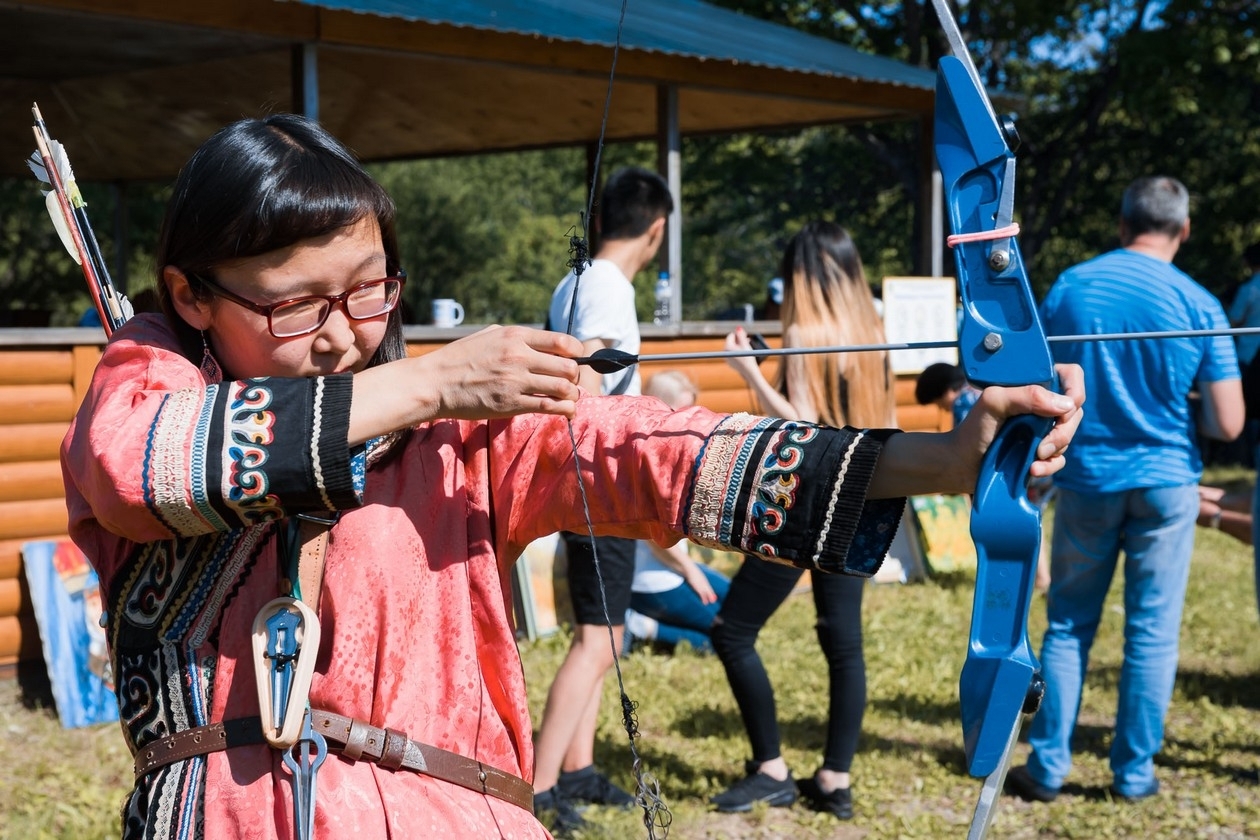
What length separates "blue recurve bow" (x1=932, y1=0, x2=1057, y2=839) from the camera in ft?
4.90

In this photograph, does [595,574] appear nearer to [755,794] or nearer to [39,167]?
[755,794]

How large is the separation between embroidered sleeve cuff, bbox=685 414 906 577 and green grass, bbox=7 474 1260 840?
257cm

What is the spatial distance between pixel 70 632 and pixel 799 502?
175 inches

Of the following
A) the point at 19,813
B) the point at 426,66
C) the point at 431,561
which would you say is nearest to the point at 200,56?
the point at 426,66

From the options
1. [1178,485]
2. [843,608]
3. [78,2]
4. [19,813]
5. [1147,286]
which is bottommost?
[19,813]

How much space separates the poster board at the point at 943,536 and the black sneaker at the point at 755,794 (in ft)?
11.4

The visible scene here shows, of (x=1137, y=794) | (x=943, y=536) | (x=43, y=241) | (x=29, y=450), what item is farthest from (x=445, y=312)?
(x=43, y=241)

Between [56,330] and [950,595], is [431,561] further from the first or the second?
[950,595]

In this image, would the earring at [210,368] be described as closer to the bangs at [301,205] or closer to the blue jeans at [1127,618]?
the bangs at [301,205]

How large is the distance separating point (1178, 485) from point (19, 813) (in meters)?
3.83

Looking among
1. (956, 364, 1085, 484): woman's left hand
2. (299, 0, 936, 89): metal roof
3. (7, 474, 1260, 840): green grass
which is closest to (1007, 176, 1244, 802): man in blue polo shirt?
(7, 474, 1260, 840): green grass

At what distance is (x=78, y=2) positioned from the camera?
5.41 m

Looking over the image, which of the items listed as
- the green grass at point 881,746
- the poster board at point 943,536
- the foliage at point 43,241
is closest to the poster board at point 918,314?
the poster board at point 943,536

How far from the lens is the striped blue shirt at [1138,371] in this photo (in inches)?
161
